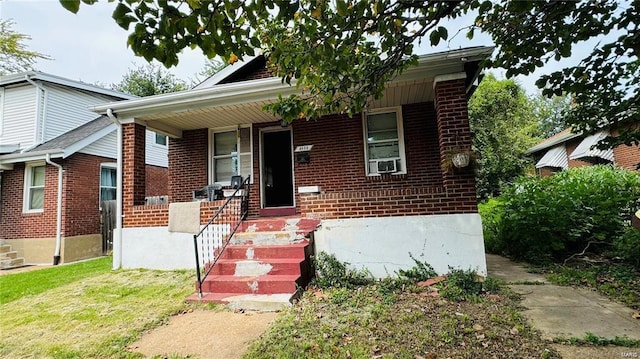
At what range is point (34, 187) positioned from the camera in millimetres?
9695

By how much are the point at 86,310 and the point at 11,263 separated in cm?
747

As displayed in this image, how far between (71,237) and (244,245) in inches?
291

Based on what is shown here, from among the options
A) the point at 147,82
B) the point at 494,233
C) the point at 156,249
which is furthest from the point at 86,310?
the point at 147,82

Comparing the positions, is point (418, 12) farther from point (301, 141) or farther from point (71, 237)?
point (71, 237)

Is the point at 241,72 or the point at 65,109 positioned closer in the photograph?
the point at 241,72

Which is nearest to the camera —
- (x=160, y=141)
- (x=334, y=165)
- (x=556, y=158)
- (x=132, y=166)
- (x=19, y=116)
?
(x=132, y=166)

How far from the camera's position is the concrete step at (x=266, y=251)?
474 cm

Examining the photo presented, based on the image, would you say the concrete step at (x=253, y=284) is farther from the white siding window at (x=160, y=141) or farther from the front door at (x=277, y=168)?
the white siding window at (x=160, y=141)

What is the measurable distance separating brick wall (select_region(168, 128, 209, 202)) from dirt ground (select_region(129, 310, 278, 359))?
449cm

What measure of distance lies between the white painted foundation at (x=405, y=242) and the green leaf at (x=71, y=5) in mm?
3904

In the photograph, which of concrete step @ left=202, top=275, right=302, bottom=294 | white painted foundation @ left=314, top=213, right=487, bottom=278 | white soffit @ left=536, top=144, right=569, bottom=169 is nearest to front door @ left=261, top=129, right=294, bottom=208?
white painted foundation @ left=314, top=213, right=487, bottom=278

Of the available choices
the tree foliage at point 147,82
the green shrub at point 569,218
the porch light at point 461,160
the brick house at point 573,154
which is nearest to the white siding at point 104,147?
the porch light at point 461,160

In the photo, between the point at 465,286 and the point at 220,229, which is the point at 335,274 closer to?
the point at 465,286

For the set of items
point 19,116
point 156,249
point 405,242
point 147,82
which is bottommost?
point 156,249
